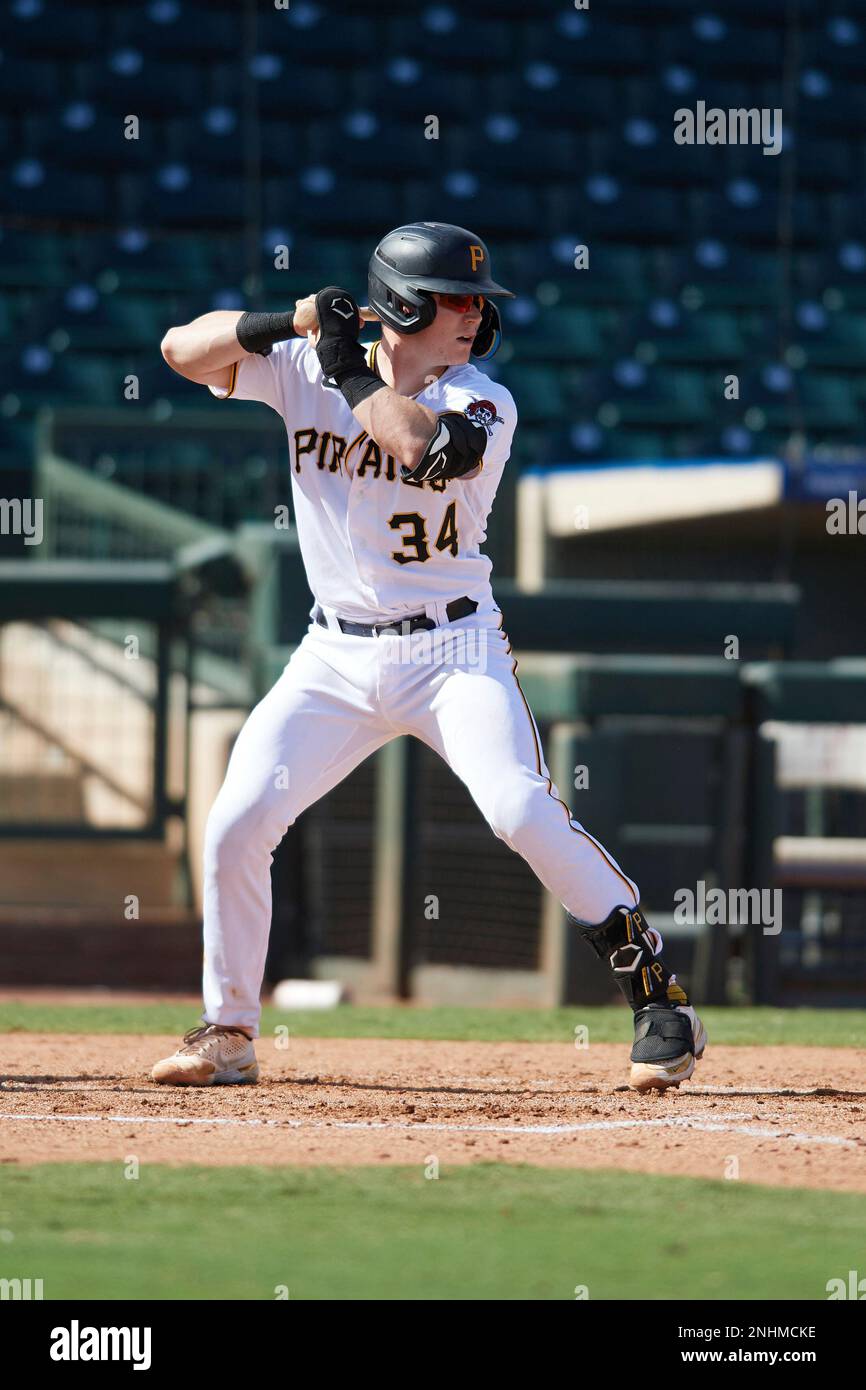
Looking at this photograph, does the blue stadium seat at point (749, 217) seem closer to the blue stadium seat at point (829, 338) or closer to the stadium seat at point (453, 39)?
the blue stadium seat at point (829, 338)

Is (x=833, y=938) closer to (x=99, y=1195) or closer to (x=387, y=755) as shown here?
(x=387, y=755)

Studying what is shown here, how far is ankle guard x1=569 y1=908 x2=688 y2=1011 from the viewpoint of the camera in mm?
4070

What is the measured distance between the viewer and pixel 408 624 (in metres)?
4.06

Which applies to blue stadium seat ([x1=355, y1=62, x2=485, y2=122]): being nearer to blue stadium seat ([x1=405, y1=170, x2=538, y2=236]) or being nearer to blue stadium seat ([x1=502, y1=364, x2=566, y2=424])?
blue stadium seat ([x1=405, y1=170, x2=538, y2=236])

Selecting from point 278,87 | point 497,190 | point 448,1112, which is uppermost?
point 278,87

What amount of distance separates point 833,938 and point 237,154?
9.84 m

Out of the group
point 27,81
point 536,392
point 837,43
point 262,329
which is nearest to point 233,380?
point 262,329

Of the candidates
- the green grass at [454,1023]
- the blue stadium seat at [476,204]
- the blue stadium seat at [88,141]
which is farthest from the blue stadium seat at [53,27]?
the green grass at [454,1023]

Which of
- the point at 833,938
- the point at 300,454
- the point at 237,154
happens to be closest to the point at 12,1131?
the point at 300,454

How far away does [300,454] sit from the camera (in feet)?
13.5

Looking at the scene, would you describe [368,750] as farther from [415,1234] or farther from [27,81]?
[27,81]

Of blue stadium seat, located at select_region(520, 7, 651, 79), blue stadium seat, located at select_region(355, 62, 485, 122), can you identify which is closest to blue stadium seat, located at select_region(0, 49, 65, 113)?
blue stadium seat, located at select_region(355, 62, 485, 122)

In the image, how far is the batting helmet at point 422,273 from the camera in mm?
3984

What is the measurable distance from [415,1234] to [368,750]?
1650mm
